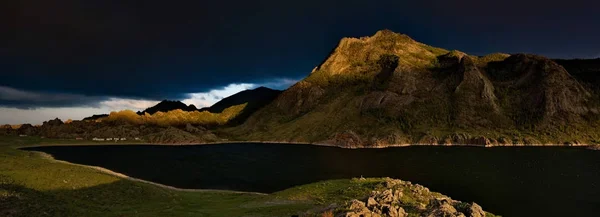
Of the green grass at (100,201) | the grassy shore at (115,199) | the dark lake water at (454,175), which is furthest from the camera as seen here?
the dark lake water at (454,175)

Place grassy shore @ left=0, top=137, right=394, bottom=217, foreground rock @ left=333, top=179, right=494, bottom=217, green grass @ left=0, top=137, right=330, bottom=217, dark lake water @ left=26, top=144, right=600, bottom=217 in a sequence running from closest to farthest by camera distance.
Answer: foreground rock @ left=333, top=179, right=494, bottom=217 → green grass @ left=0, top=137, right=330, bottom=217 → grassy shore @ left=0, top=137, right=394, bottom=217 → dark lake water @ left=26, top=144, right=600, bottom=217

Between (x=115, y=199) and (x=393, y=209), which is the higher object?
(x=393, y=209)

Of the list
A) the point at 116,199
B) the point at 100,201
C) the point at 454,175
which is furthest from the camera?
the point at 454,175

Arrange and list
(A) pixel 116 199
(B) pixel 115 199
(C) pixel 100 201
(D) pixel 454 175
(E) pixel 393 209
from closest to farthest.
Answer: (E) pixel 393 209, (C) pixel 100 201, (B) pixel 115 199, (A) pixel 116 199, (D) pixel 454 175

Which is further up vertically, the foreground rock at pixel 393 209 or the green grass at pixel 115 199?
the foreground rock at pixel 393 209

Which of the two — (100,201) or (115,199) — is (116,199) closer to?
(115,199)

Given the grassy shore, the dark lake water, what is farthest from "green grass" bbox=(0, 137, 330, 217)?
the dark lake water

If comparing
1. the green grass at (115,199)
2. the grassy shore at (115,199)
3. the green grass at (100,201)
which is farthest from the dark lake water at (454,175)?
the green grass at (100,201)

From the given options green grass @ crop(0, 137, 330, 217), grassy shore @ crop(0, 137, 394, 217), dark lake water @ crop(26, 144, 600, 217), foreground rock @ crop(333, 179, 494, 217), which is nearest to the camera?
foreground rock @ crop(333, 179, 494, 217)

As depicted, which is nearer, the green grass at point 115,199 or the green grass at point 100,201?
the green grass at point 100,201

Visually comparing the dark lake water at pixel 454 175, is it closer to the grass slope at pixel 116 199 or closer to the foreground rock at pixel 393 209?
the grass slope at pixel 116 199

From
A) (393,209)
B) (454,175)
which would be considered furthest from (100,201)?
(454,175)

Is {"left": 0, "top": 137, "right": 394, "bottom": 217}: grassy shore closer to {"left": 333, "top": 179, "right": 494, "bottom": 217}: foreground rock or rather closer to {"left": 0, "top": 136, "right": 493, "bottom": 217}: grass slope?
{"left": 0, "top": 136, "right": 493, "bottom": 217}: grass slope

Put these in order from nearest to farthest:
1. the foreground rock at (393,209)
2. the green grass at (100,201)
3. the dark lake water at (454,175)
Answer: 1. the foreground rock at (393,209)
2. the green grass at (100,201)
3. the dark lake water at (454,175)
